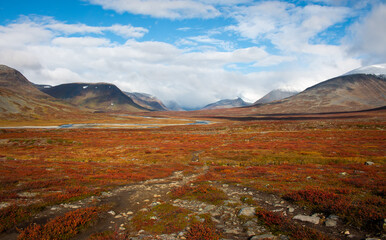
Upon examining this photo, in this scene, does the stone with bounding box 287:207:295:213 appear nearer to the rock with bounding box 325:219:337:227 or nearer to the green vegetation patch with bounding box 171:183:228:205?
the rock with bounding box 325:219:337:227

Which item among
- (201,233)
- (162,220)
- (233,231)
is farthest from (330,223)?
(162,220)

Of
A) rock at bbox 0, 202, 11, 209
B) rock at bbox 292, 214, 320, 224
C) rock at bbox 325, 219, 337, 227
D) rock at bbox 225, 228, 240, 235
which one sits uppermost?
rock at bbox 325, 219, 337, 227

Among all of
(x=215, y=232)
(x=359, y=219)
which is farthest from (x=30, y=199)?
(x=359, y=219)

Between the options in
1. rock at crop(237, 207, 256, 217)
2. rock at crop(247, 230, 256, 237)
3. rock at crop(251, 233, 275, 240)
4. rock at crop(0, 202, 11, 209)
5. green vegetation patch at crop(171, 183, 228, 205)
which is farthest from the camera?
green vegetation patch at crop(171, 183, 228, 205)

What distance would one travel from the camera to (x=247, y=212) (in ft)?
35.7

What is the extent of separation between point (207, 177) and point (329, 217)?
1239cm

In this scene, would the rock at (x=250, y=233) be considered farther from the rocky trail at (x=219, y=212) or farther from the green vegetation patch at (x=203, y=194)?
the green vegetation patch at (x=203, y=194)

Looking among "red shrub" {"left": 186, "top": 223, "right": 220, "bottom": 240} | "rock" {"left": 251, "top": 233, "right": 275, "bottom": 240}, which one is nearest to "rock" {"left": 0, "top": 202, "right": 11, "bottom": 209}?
"red shrub" {"left": 186, "top": 223, "right": 220, "bottom": 240}

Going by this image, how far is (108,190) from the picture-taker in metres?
15.9

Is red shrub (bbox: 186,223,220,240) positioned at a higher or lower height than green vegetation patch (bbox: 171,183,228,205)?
higher

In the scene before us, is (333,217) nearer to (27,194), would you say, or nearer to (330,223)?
(330,223)

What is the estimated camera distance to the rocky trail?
8652mm

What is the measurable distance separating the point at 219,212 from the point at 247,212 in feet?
5.33

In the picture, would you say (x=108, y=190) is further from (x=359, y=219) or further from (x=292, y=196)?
(x=359, y=219)
